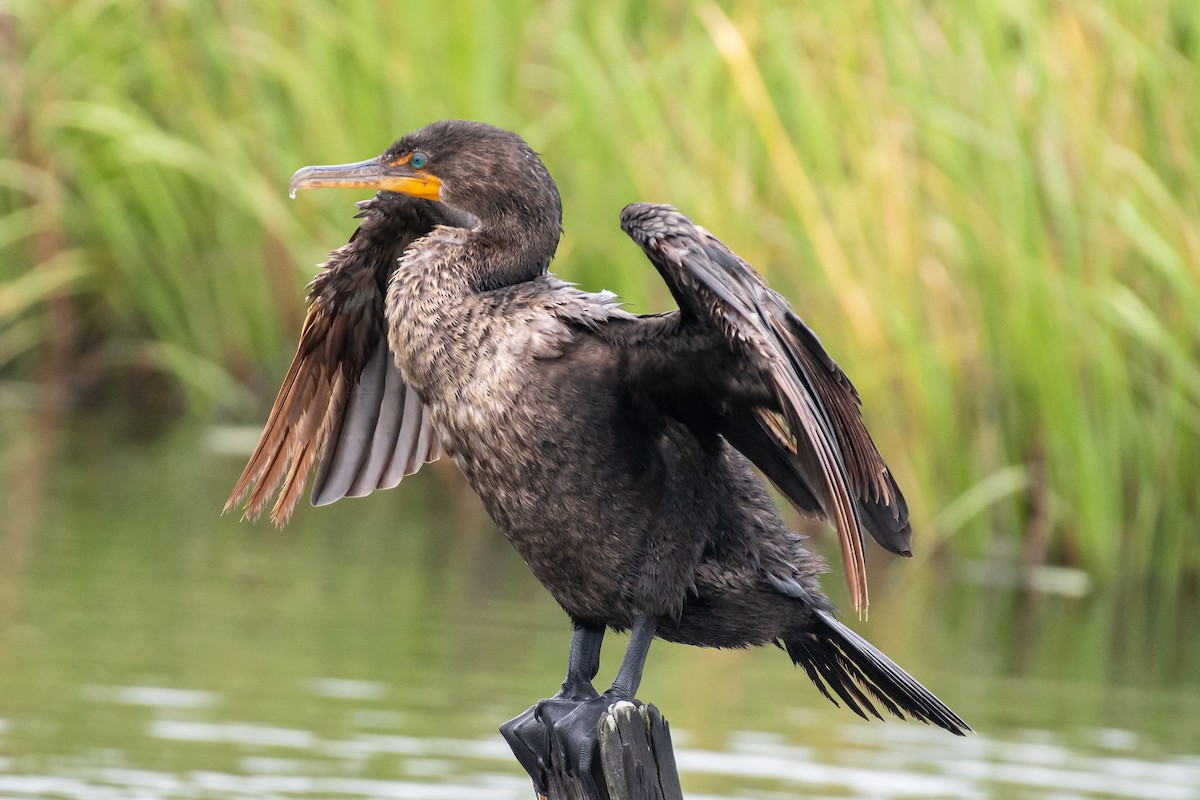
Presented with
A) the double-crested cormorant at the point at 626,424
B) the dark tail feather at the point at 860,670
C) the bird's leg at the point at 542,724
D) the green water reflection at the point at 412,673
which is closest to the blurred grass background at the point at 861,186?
the green water reflection at the point at 412,673

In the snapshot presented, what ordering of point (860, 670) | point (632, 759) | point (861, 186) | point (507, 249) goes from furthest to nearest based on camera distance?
point (861, 186), point (860, 670), point (507, 249), point (632, 759)

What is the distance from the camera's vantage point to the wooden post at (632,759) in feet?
11.5

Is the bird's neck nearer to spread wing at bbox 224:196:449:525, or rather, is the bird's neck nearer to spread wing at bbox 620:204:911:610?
spread wing at bbox 620:204:911:610

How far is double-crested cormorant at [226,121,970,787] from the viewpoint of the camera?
3396mm

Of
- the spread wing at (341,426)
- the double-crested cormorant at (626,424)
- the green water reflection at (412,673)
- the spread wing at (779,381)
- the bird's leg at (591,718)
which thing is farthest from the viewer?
the green water reflection at (412,673)

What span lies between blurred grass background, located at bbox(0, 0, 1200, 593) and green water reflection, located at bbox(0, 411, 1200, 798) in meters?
0.58

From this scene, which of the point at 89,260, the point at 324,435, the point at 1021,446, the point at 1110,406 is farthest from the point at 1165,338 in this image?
the point at 89,260

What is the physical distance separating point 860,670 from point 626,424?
0.71 m

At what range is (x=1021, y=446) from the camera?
25.6 feet

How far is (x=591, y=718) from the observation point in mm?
3557

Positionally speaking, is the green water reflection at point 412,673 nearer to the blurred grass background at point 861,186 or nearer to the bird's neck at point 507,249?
the blurred grass background at point 861,186

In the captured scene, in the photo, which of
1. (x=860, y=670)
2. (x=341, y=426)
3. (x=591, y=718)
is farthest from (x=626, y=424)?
(x=341, y=426)

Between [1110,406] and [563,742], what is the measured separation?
13.8 ft

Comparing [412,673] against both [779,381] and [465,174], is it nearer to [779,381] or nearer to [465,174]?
[465,174]
